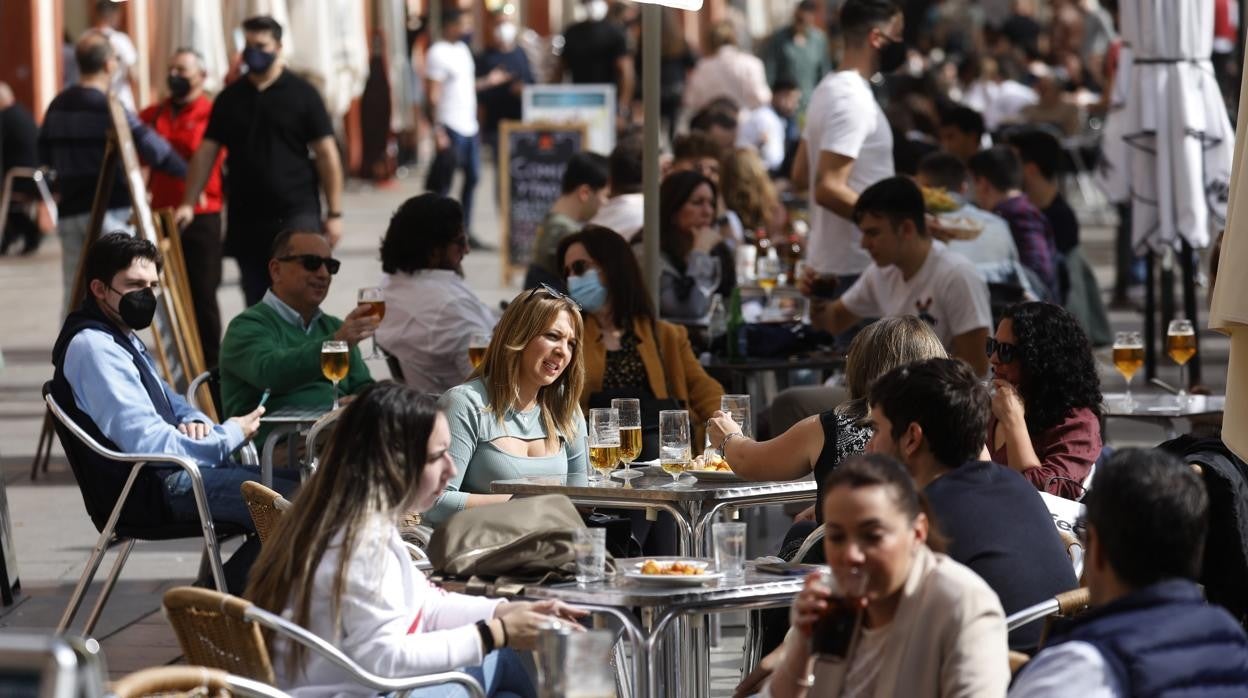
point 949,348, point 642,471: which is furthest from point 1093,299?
point 642,471

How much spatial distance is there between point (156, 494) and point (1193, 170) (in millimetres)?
6192

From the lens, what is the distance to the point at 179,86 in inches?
435

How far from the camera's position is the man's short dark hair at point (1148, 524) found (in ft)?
10.0

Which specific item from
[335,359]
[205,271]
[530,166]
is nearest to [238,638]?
[335,359]

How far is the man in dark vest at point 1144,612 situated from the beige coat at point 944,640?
12 cm

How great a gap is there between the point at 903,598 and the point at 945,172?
24.4 feet

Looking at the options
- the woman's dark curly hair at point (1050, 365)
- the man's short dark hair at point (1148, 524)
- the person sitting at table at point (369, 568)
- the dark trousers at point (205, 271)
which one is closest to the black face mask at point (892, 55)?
the woman's dark curly hair at point (1050, 365)

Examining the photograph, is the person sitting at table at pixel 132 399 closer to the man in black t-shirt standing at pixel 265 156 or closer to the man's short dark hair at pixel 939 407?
the man's short dark hair at pixel 939 407

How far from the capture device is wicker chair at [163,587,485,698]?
11.7ft

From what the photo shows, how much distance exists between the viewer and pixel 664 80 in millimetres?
24719

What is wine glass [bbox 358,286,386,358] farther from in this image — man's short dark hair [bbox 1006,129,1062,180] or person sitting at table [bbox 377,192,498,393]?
man's short dark hair [bbox 1006,129,1062,180]

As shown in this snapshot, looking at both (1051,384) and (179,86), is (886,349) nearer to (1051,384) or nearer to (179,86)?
(1051,384)

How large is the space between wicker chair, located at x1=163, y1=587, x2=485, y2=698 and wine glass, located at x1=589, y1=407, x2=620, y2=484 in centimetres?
165

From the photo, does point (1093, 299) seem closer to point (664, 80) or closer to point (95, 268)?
point (95, 268)
